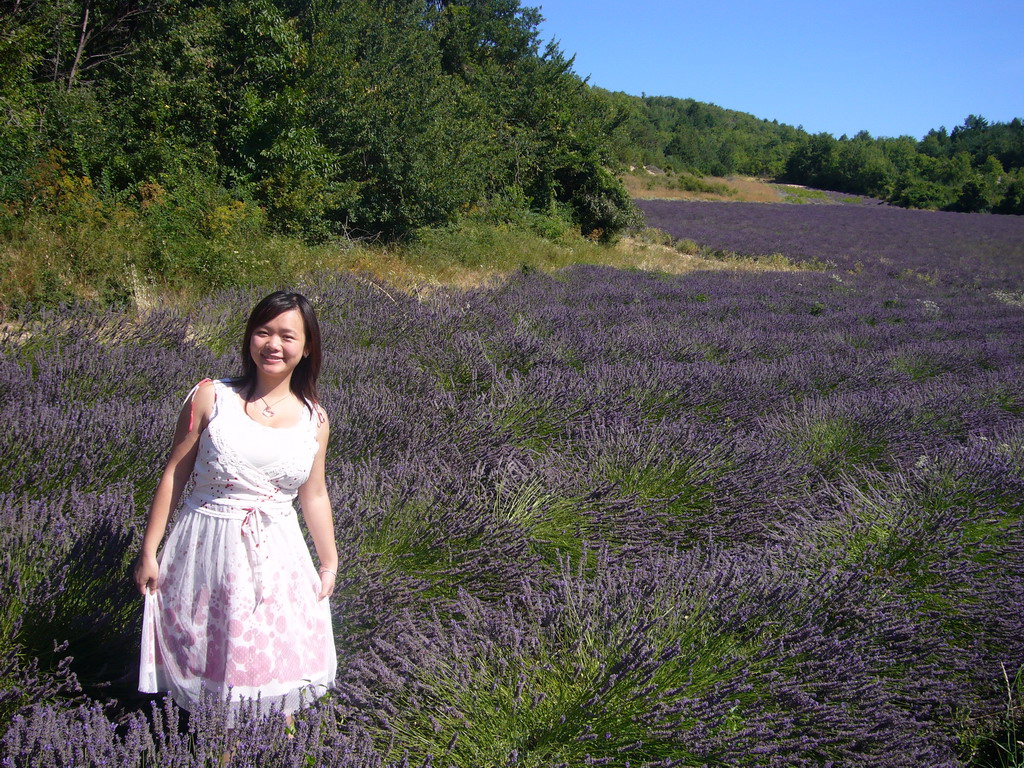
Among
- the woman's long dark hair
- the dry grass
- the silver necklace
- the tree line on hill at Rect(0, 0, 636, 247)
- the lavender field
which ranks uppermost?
the dry grass

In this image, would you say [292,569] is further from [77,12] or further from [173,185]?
[77,12]

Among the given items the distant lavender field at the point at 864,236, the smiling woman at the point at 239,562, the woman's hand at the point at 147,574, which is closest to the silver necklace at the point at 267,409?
the smiling woman at the point at 239,562

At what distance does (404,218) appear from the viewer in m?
11.0

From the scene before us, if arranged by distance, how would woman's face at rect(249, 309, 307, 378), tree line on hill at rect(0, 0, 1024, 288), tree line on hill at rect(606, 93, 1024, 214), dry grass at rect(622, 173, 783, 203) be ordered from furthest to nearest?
1. tree line on hill at rect(606, 93, 1024, 214)
2. dry grass at rect(622, 173, 783, 203)
3. tree line on hill at rect(0, 0, 1024, 288)
4. woman's face at rect(249, 309, 307, 378)

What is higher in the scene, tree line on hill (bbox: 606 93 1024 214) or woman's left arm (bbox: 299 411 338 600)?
tree line on hill (bbox: 606 93 1024 214)

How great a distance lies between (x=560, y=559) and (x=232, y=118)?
881 centimetres

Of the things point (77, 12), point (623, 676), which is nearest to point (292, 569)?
point (623, 676)

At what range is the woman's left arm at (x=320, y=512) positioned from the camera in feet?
5.48

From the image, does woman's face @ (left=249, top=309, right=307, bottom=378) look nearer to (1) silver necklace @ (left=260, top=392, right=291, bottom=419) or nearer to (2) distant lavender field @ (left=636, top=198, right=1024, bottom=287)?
(1) silver necklace @ (left=260, top=392, right=291, bottom=419)

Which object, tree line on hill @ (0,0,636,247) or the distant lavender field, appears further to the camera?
the distant lavender field

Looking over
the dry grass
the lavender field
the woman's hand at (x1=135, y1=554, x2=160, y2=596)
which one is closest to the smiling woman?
the woman's hand at (x1=135, y1=554, x2=160, y2=596)

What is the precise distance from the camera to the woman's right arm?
151 cm

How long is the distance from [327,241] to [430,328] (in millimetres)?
5266

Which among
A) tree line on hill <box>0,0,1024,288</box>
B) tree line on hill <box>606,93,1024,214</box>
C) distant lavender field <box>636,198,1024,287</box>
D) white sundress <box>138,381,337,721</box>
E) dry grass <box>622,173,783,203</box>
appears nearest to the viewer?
white sundress <box>138,381,337,721</box>
